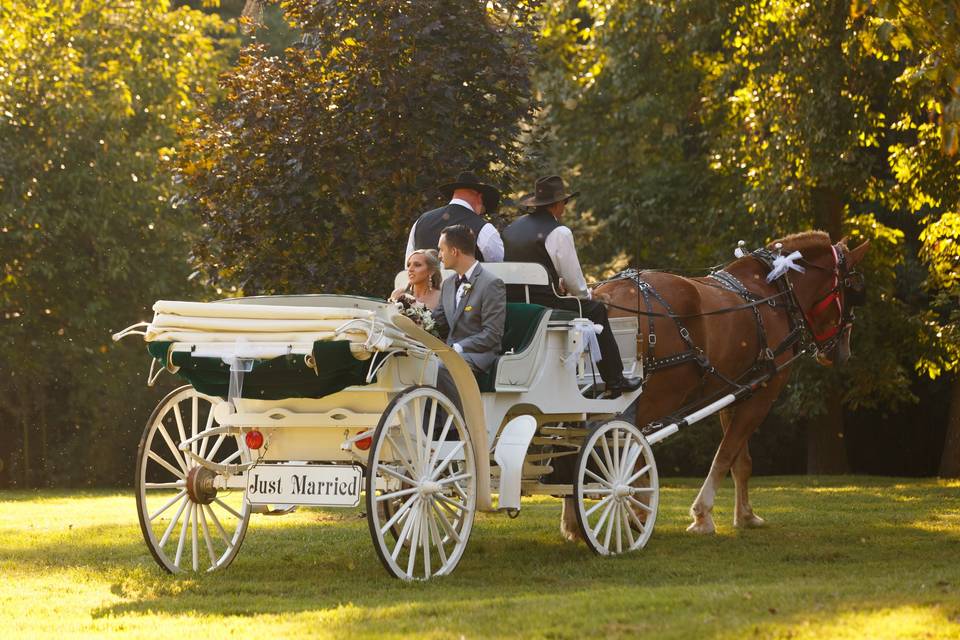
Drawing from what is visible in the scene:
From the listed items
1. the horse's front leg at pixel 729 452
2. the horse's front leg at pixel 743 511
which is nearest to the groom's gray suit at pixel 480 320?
the horse's front leg at pixel 729 452

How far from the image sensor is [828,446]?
73.2ft

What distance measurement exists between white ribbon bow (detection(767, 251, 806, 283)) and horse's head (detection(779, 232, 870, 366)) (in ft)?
0.51

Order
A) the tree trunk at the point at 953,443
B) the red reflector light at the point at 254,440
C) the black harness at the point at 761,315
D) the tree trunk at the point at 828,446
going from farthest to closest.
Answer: the tree trunk at the point at 828,446
the tree trunk at the point at 953,443
the black harness at the point at 761,315
the red reflector light at the point at 254,440

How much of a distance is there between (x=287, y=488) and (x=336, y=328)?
96 centimetres

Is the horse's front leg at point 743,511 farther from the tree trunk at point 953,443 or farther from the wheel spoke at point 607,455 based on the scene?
the tree trunk at point 953,443

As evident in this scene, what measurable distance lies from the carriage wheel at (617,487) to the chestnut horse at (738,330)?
95 cm

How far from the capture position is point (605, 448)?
336 inches

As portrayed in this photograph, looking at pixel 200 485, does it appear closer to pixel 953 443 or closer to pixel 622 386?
pixel 622 386

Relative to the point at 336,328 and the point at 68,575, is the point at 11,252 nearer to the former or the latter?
the point at 68,575

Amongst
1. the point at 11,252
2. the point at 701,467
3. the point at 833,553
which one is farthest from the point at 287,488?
the point at 701,467

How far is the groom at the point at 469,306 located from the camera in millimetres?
8195

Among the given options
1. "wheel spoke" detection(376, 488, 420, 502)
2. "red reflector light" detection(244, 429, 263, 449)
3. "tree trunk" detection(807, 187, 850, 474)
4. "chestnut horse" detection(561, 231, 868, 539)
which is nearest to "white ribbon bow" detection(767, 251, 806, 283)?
"chestnut horse" detection(561, 231, 868, 539)

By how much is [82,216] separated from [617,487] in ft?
46.6

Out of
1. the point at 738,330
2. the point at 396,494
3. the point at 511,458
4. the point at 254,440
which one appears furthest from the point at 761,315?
the point at 254,440
